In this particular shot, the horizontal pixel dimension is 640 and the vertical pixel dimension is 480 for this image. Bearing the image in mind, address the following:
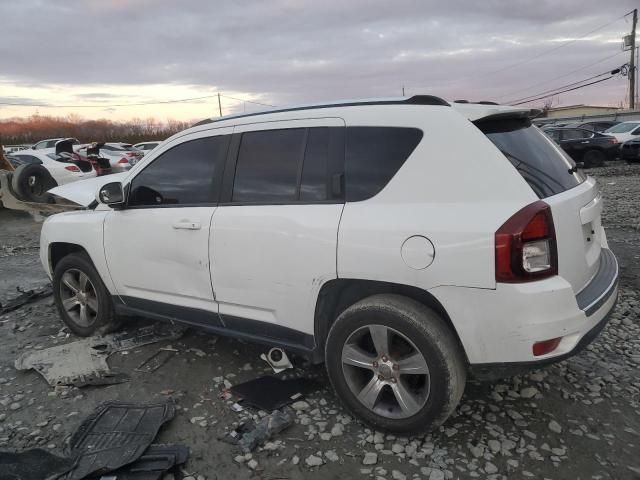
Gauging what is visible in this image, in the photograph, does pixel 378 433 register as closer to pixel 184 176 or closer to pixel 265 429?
pixel 265 429

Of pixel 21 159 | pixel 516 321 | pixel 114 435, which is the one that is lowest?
pixel 114 435

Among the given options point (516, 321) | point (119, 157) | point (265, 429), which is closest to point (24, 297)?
point (265, 429)

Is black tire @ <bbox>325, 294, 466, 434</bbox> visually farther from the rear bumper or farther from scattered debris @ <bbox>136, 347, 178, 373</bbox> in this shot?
scattered debris @ <bbox>136, 347, 178, 373</bbox>

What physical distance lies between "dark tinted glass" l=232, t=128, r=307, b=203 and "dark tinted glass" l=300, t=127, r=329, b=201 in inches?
2.2

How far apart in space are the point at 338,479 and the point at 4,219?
480 inches

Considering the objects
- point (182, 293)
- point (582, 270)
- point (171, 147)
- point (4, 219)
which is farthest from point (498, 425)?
point (4, 219)

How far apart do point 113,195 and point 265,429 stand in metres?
2.12

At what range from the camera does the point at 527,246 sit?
8.09ft

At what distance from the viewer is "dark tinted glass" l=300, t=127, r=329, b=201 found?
10.1 feet

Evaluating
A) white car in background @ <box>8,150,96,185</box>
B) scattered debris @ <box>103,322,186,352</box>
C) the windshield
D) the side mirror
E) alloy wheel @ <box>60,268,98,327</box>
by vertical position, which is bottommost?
scattered debris @ <box>103,322,186,352</box>

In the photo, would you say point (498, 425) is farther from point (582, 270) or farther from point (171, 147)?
point (171, 147)

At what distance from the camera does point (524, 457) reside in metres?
2.74

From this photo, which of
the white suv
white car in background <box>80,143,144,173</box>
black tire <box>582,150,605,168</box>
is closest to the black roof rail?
the white suv

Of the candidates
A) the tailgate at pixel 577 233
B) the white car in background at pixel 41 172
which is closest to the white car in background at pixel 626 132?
the white car in background at pixel 41 172
